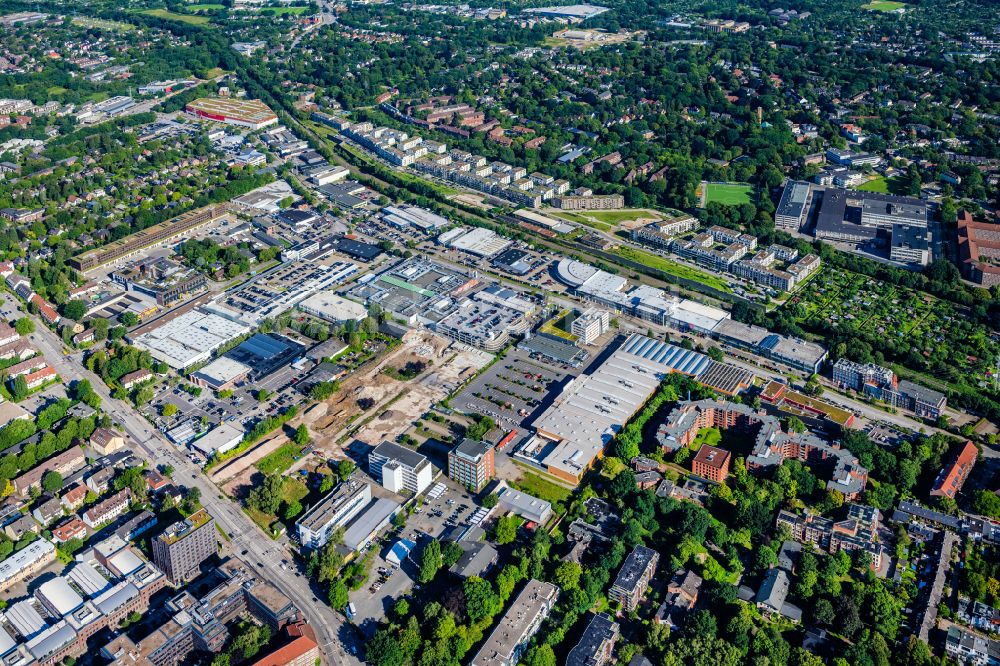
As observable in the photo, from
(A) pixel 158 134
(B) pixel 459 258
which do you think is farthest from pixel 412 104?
(B) pixel 459 258

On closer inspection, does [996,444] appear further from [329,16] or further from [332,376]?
[329,16]

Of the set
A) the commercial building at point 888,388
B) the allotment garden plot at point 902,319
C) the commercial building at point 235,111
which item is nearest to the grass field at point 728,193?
the allotment garden plot at point 902,319

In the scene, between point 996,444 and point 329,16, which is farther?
point 329,16

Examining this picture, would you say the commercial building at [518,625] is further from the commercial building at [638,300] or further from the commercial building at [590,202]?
the commercial building at [590,202]

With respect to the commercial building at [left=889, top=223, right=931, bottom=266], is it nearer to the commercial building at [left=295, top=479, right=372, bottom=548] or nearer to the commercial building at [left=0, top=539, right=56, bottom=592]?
the commercial building at [left=295, top=479, right=372, bottom=548]

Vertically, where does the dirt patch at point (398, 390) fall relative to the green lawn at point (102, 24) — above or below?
above

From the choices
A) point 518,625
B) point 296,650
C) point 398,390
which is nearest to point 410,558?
point 518,625

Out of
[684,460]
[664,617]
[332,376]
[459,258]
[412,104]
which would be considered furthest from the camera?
[412,104]

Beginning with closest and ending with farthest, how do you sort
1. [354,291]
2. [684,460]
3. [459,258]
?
[684,460] → [354,291] → [459,258]
